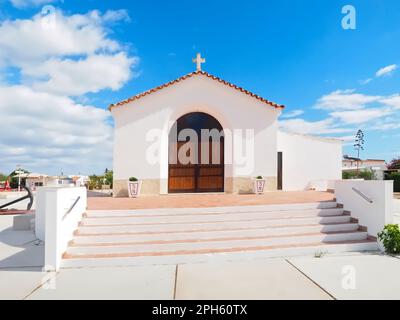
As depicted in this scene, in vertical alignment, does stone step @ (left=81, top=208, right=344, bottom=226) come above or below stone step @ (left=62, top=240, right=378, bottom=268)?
above

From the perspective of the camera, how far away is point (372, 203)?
5.95 metres

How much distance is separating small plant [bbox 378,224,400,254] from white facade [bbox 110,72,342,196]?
600 centimetres

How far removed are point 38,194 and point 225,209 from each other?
5311 millimetres

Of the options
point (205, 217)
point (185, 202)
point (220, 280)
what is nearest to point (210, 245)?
point (205, 217)

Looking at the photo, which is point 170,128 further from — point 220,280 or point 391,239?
point 391,239

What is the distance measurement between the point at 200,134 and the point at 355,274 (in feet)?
27.4

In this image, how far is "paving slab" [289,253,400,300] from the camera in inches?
143

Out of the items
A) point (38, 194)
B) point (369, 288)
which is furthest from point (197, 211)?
point (38, 194)

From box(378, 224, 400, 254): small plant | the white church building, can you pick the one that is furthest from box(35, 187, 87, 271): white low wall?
box(378, 224, 400, 254): small plant

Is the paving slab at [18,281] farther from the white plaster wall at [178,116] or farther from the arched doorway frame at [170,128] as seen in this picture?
the arched doorway frame at [170,128]

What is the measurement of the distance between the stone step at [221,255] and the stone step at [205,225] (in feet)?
2.54

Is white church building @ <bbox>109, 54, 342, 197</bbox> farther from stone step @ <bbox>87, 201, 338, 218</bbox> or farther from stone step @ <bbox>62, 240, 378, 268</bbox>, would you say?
stone step @ <bbox>62, 240, 378, 268</bbox>
